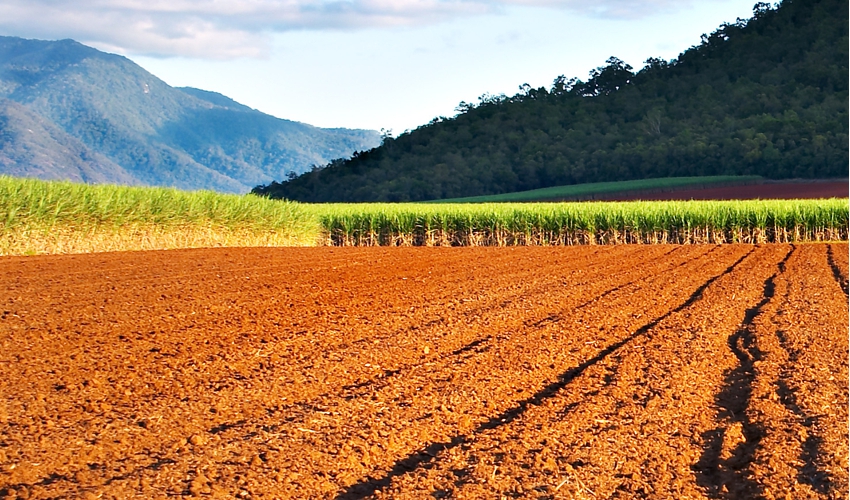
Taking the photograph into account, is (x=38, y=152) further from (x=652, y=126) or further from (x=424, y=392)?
(x=424, y=392)


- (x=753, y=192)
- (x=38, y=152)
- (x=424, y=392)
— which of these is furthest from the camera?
(x=38, y=152)

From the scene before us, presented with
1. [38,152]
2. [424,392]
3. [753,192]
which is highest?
[38,152]

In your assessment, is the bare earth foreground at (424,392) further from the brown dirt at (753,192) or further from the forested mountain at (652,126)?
the forested mountain at (652,126)

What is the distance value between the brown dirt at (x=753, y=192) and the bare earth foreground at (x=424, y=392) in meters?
42.3

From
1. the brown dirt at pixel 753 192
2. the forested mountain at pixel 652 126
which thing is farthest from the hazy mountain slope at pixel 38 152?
the brown dirt at pixel 753 192

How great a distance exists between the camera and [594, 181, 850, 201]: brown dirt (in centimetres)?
5216

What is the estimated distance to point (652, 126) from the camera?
270ft

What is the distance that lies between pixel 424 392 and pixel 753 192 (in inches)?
2118

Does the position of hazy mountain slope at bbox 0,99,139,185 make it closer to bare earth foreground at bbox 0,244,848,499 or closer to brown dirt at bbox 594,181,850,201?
brown dirt at bbox 594,181,850,201

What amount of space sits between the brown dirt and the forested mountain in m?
7.08

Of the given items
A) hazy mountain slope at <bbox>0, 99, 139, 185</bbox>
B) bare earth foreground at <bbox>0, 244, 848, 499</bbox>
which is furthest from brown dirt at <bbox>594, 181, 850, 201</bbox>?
hazy mountain slope at <bbox>0, 99, 139, 185</bbox>

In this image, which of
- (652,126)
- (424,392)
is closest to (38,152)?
(652,126)

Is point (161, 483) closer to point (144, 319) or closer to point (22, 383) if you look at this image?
point (22, 383)

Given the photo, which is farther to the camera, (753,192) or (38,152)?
(38,152)
